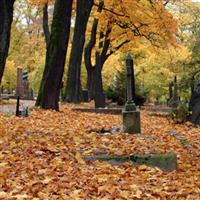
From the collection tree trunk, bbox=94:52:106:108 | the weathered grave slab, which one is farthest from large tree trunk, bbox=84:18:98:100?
the weathered grave slab

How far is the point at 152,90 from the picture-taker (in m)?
44.9

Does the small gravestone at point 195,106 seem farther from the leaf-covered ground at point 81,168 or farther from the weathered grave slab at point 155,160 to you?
the weathered grave slab at point 155,160

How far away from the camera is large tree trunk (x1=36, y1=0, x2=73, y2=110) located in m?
16.9

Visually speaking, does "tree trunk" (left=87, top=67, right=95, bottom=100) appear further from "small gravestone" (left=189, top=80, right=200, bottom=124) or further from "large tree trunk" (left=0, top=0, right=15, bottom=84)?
"large tree trunk" (left=0, top=0, right=15, bottom=84)

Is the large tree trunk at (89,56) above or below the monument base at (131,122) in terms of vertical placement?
above

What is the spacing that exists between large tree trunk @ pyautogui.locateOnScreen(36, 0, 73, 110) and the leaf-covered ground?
528 centimetres

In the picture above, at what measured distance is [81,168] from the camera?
760cm

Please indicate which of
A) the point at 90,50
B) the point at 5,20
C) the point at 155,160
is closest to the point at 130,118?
the point at 155,160

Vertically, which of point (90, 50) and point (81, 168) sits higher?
point (90, 50)

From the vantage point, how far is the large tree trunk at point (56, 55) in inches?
666

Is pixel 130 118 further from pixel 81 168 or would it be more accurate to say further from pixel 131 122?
pixel 81 168

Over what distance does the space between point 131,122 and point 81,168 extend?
4.88m

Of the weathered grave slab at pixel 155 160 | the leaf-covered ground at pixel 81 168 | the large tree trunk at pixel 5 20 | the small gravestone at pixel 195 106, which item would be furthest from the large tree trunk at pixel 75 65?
the weathered grave slab at pixel 155 160

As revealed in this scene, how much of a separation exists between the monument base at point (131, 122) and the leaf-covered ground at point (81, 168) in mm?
Result: 682
